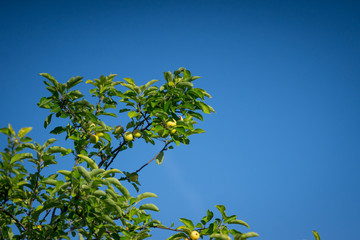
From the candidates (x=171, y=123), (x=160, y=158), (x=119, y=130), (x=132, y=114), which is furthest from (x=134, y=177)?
(x=171, y=123)

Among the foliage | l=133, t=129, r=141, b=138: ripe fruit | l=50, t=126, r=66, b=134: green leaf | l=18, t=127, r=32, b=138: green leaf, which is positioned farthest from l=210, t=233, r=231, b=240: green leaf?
l=50, t=126, r=66, b=134: green leaf

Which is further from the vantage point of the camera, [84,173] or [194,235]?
[194,235]

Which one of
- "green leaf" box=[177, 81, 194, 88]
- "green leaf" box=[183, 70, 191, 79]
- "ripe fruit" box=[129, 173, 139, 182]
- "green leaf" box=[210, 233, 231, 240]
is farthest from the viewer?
"ripe fruit" box=[129, 173, 139, 182]

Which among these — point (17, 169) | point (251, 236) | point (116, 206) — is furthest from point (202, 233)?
point (17, 169)

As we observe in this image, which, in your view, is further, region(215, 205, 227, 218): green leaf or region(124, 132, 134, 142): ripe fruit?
region(124, 132, 134, 142): ripe fruit

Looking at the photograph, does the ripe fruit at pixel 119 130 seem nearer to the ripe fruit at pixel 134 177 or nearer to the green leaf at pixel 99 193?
the ripe fruit at pixel 134 177

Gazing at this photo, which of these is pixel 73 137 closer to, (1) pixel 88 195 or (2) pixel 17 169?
(2) pixel 17 169

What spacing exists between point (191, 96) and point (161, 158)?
43.7 inches

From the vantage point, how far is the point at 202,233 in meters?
3.38

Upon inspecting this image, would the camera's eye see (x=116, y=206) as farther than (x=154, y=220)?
No

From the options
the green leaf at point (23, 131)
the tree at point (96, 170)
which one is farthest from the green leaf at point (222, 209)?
the green leaf at point (23, 131)

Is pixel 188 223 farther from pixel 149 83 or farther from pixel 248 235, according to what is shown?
pixel 149 83

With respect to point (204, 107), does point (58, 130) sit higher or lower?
lower

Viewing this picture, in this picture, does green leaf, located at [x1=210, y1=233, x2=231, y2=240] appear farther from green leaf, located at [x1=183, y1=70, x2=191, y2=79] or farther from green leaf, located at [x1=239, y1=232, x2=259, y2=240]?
green leaf, located at [x1=183, y1=70, x2=191, y2=79]
